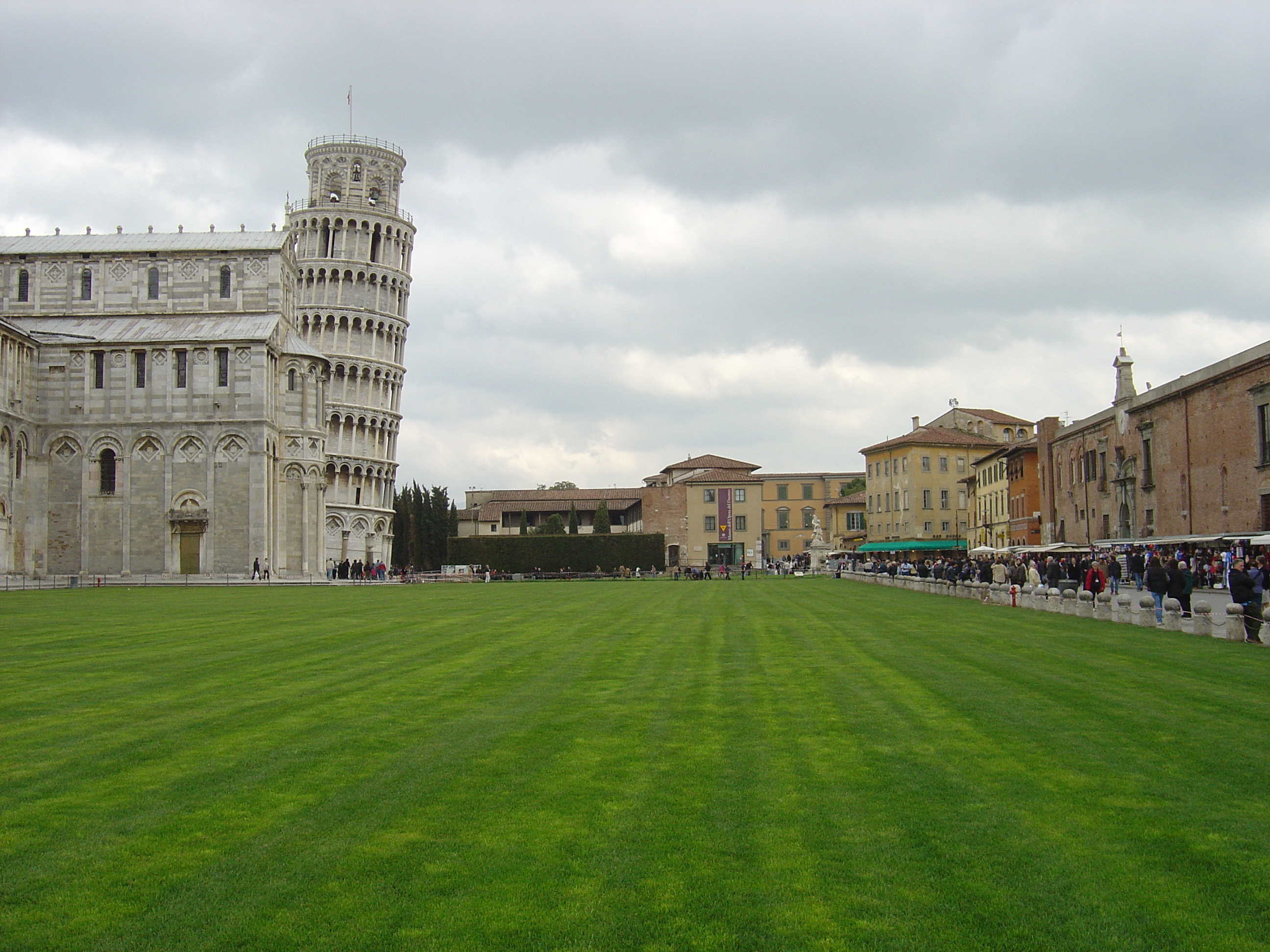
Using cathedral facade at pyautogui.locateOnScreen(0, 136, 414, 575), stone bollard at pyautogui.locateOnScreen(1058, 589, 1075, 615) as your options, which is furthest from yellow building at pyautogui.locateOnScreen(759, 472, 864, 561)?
stone bollard at pyautogui.locateOnScreen(1058, 589, 1075, 615)

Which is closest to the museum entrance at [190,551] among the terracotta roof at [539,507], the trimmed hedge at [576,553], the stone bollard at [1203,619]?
the trimmed hedge at [576,553]

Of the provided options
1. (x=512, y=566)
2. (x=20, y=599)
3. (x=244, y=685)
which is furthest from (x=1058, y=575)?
(x=512, y=566)

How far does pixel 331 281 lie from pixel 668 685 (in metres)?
82.3

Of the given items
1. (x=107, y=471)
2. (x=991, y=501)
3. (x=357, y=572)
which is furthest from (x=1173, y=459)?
(x=107, y=471)

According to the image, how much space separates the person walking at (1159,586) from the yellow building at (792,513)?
7523 cm

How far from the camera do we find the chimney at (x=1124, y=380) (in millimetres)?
46406

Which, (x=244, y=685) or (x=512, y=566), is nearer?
(x=244, y=685)

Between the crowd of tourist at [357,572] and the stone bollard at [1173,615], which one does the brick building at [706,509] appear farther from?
the stone bollard at [1173,615]

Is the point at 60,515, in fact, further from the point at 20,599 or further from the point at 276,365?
the point at 20,599

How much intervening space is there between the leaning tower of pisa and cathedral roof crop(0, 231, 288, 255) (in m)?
22.3

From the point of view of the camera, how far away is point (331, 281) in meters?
87.8

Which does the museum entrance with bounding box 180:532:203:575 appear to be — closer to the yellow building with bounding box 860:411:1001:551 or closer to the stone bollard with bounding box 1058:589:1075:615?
the stone bollard with bounding box 1058:589:1075:615

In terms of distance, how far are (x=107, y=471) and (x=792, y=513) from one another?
205 feet

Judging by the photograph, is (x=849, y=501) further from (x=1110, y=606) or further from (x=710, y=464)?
(x=1110, y=606)
